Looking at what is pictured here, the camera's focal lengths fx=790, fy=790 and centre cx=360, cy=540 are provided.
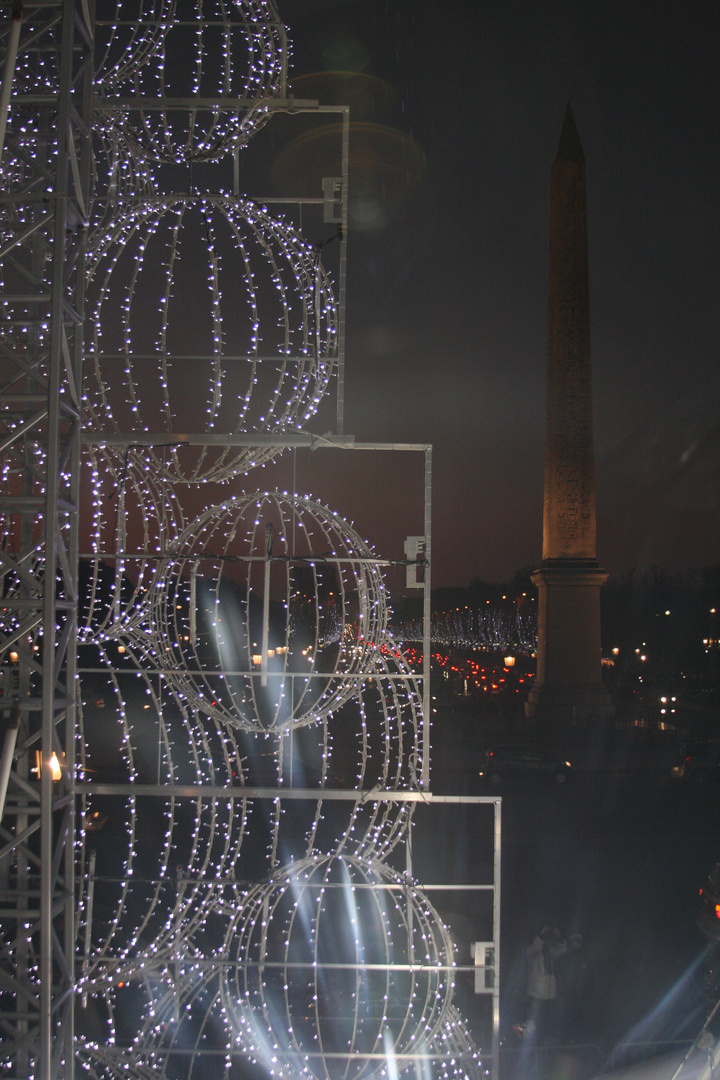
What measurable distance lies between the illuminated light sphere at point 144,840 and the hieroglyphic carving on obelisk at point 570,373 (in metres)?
9.39

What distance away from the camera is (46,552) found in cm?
455

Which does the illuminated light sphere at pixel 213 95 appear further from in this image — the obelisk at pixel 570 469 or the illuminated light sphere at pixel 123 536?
the obelisk at pixel 570 469

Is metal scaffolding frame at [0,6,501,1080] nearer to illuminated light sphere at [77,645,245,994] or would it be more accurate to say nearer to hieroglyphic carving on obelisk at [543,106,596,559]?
illuminated light sphere at [77,645,245,994]

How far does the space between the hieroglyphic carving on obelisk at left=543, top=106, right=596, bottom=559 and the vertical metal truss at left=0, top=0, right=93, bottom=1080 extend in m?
14.5

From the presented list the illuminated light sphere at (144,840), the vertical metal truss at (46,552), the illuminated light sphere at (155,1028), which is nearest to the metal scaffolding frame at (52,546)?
the vertical metal truss at (46,552)

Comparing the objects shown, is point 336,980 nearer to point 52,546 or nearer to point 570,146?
point 52,546

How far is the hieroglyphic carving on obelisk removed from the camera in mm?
17922

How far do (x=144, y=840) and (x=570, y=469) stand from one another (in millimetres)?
12123

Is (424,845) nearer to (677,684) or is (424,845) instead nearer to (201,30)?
(201,30)

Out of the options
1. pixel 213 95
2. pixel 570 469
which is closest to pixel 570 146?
pixel 570 469

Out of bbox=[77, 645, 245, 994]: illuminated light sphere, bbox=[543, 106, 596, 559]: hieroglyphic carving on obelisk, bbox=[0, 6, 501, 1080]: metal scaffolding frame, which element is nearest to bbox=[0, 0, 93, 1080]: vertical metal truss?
bbox=[0, 6, 501, 1080]: metal scaffolding frame

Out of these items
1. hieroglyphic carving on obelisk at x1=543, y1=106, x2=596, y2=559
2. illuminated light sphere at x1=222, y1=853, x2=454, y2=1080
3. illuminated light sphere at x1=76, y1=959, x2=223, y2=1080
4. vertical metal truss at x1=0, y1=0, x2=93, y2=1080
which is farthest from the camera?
hieroglyphic carving on obelisk at x1=543, y1=106, x2=596, y2=559

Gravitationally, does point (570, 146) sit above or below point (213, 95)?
above

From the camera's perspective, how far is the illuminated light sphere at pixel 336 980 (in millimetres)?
4688
